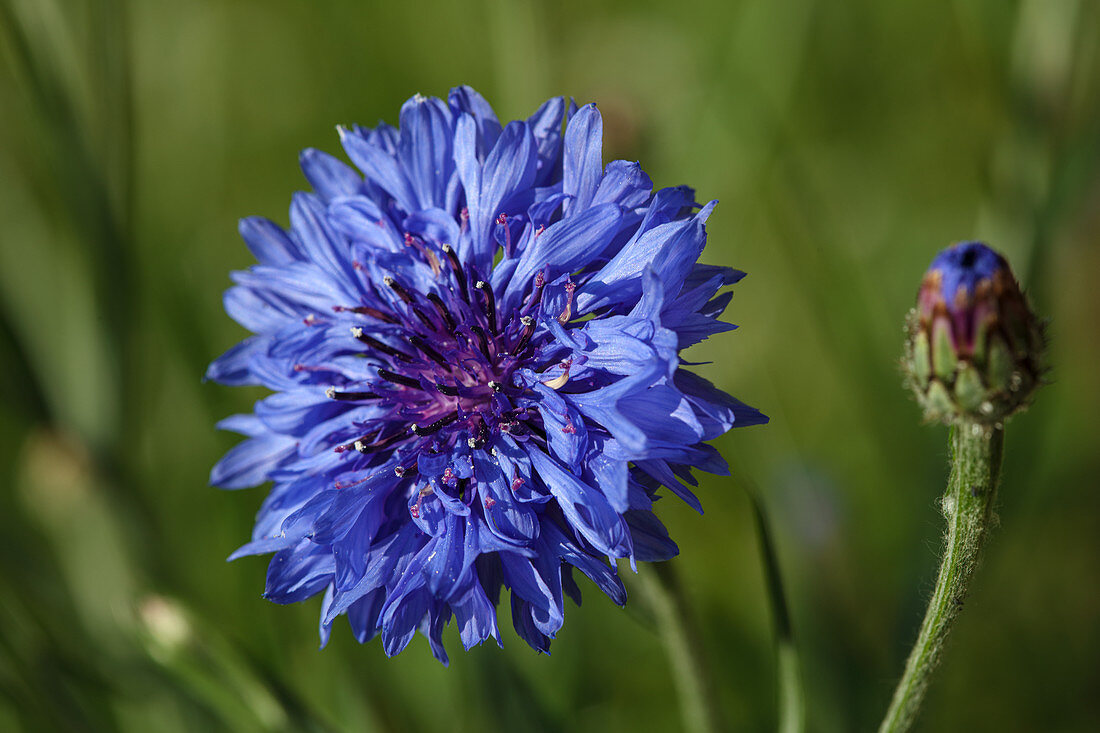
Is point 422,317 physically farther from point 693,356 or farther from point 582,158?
point 693,356

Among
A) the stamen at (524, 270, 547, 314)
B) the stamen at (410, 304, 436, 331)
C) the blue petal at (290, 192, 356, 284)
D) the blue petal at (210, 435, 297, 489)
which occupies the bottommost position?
the blue petal at (210, 435, 297, 489)

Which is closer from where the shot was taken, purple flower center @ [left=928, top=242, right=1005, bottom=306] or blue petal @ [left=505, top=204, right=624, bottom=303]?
purple flower center @ [left=928, top=242, right=1005, bottom=306]

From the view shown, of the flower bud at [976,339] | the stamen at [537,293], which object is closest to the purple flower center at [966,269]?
the flower bud at [976,339]

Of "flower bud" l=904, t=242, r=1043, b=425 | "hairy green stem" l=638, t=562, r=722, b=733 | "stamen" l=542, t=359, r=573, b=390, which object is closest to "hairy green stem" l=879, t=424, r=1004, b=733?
"flower bud" l=904, t=242, r=1043, b=425

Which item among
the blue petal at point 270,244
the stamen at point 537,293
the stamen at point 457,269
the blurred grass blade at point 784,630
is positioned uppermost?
the blue petal at point 270,244

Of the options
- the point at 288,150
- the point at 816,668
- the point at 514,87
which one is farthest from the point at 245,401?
the point at 816,668

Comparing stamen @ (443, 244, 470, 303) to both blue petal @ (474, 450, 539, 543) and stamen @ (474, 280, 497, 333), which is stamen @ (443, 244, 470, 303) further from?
blue petal @ (474, 450, 539, 543)

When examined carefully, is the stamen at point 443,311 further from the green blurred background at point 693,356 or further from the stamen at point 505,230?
the green blurred background at point 693,356
